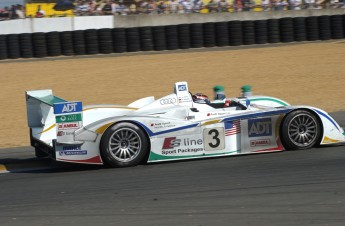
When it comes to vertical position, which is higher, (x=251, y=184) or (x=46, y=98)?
(x=46, y=98)

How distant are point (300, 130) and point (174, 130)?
163 cm

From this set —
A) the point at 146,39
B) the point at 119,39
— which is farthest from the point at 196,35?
the point at 119,39

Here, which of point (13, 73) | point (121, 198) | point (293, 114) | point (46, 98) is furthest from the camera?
point (13, 73)

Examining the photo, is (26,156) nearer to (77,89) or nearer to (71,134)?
(71,134)

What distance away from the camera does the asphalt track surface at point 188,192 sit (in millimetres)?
6043

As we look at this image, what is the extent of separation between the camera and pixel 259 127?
342 inches

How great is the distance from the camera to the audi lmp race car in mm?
8320

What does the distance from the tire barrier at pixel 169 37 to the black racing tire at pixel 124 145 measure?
14.4m

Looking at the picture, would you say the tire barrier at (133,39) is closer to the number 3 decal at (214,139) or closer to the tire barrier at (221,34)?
the tire barrier at (221,34)

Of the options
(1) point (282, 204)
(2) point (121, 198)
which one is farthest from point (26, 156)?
(1) point (282, 204)

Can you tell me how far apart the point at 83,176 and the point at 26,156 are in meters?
1.92

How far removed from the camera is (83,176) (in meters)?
8.09

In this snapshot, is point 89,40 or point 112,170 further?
point 89,40

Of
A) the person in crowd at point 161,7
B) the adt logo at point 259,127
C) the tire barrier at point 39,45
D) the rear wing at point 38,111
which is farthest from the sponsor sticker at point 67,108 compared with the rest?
the person in crowd at point 161,7
